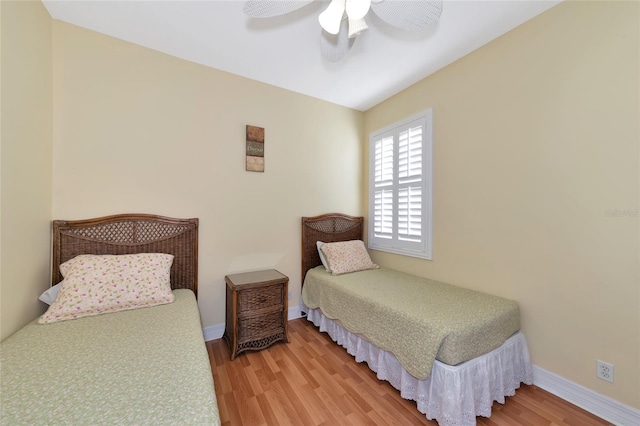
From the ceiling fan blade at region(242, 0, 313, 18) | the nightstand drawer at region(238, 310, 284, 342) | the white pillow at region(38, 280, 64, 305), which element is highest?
the ceiling fan blade at region(242, 0, 313, 18)

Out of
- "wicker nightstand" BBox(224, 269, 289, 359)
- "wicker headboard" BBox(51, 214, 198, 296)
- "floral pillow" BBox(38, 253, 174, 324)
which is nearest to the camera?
"floral pillow" BBox(38, 253, 174, 324)

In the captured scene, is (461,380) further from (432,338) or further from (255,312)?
(255,312)

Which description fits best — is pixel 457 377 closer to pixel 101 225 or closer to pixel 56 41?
pixel 101 225

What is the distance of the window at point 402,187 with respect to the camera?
2471 millimetres

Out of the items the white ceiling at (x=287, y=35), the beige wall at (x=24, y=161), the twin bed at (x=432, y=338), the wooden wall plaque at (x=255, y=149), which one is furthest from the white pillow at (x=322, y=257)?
the beige wall at (x=24, y=161)

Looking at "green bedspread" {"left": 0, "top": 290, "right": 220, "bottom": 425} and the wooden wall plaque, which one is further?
the wooden wall plaque

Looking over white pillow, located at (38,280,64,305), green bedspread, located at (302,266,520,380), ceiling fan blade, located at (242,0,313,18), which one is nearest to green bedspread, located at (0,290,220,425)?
white pillow, located at (38,280,64,305)

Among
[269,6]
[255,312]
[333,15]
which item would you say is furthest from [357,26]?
[255,312]

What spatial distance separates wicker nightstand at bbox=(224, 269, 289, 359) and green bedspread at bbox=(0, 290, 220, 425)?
616mm

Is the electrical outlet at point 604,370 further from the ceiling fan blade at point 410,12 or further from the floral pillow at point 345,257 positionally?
the ceiling fan blade at point 410,12

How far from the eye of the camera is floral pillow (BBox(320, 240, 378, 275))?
2.62m

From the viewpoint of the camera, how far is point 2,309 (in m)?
1.31

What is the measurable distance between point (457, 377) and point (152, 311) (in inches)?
73.7

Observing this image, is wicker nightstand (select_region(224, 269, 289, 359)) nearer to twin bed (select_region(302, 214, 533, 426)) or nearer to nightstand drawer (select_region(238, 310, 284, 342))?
nightstand drawer (select_region(238, 310, 284, 342))
